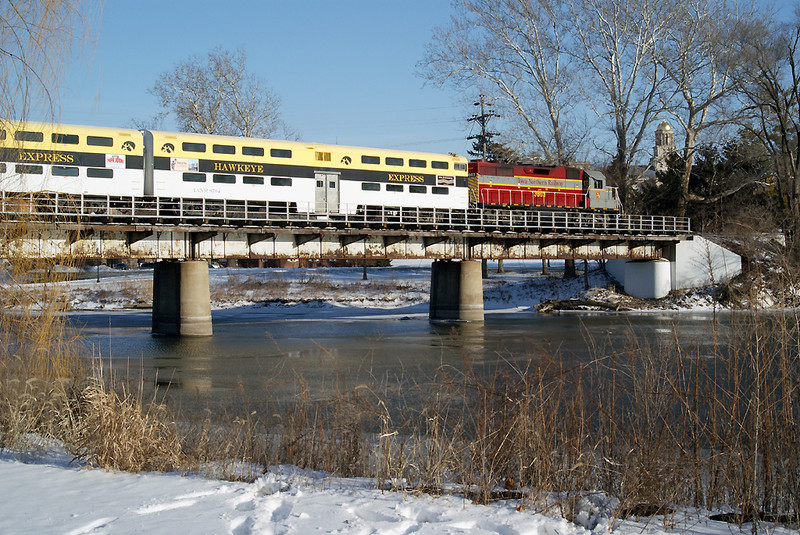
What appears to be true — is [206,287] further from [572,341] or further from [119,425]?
[119,425]

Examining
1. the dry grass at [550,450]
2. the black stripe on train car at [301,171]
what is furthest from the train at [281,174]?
→ the dry grass at [550,450]

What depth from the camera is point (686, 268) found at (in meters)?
48.0

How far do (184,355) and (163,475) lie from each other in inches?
786

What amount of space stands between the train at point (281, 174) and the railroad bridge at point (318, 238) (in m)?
0.62

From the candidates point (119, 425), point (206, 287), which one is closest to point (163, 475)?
point (119, 425)

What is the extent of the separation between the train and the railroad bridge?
625mm

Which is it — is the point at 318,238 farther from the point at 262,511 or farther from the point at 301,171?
the point at 262,511

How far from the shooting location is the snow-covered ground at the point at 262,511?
232 inches

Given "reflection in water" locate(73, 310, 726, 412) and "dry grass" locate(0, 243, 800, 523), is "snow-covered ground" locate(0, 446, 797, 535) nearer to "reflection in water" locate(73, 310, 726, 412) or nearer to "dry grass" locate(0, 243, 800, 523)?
"dry grass" locate(0, 243, 800, 523)

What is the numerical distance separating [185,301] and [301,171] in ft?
29.4

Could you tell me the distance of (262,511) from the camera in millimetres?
6320

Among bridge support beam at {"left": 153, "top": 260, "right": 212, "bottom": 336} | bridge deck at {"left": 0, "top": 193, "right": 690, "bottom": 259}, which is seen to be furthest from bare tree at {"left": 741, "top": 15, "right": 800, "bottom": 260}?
bridge support beam at {"left": 153, "top": 260, "right": 212, "bottom": 336}

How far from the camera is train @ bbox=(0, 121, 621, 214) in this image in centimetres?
3222

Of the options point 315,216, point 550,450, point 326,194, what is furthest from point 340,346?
point 550,450
